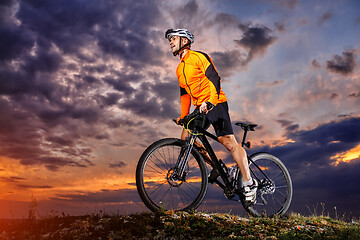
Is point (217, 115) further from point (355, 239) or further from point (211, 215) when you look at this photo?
point (355, 239)

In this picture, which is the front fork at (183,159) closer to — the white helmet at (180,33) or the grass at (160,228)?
the grass at (160,228)

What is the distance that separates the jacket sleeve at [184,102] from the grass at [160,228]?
7.44 ft

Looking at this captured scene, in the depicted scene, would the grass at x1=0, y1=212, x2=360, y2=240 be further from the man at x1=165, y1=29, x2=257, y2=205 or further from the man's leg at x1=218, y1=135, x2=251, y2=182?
the man at x1=165, y1=29, x2=257, y2=205

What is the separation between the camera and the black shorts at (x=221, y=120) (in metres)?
7.34

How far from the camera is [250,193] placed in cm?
793

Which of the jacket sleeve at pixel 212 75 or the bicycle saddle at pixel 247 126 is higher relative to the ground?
the jacket sleeve at pixel 212 75

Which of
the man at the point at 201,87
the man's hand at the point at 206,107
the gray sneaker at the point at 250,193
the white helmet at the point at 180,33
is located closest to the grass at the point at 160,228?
the gray sneaker at the point at 250,193

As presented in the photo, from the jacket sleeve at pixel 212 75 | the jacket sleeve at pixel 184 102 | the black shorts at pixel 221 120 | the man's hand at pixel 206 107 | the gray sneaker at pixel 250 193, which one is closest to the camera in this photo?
the man's hand at pixel 206 107

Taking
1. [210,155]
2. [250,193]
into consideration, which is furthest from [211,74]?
[250,193]

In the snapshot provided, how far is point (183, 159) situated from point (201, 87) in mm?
1619

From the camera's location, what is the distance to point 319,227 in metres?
8.45

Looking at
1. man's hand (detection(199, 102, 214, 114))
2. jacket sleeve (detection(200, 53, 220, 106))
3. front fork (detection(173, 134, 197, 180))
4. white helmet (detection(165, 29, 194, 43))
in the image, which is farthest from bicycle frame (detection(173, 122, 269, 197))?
white helmet (detection(165, 29, 194, 43))

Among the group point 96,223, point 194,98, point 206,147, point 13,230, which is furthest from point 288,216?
point 13,230

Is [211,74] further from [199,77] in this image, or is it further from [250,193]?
[250,193]
